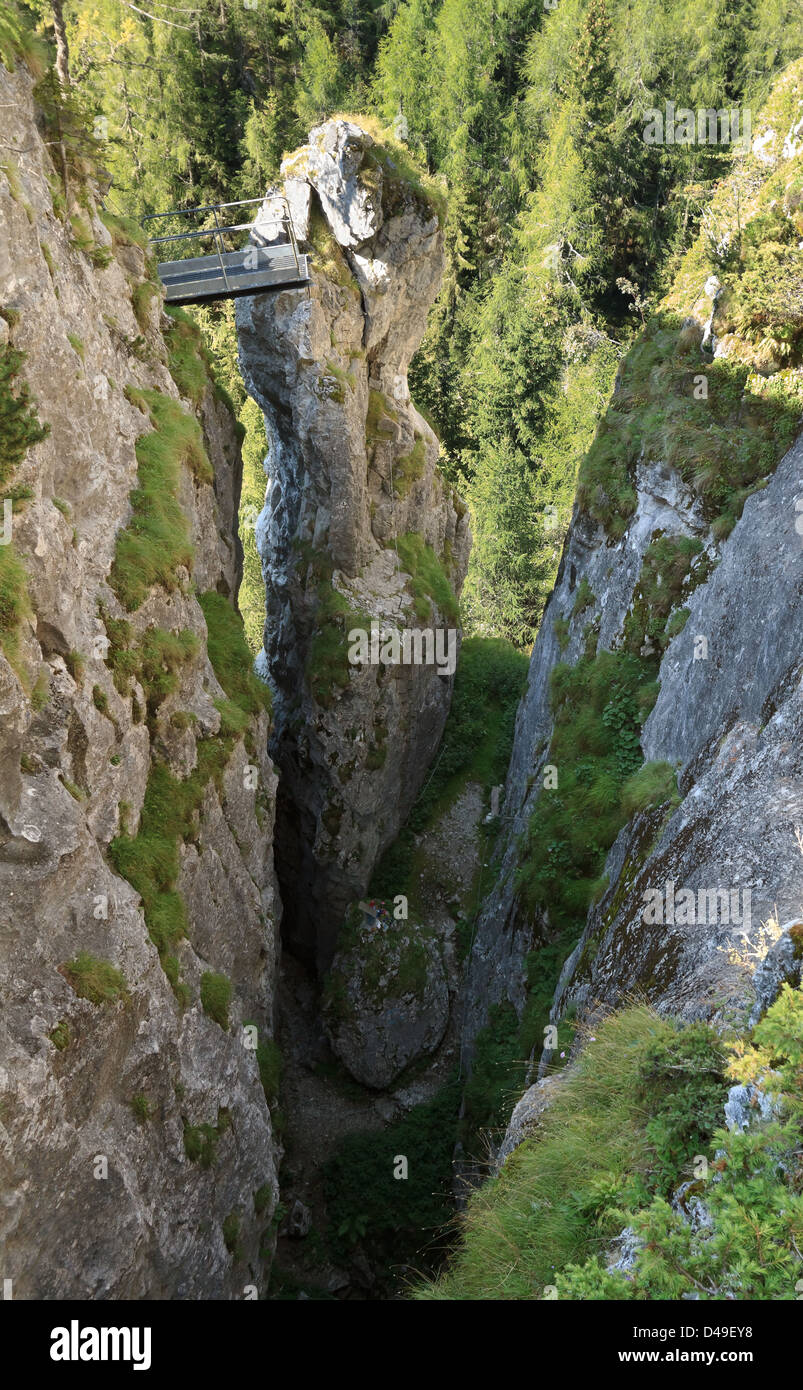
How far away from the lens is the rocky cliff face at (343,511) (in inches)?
871

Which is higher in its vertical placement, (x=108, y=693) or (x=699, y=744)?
(x=108, y=693)

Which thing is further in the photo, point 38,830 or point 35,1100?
point 38,830

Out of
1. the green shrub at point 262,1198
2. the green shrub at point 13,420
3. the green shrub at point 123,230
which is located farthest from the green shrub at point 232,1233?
the green shrub at point 123,230

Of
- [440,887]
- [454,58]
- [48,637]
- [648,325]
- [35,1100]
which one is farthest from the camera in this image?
[454,58]

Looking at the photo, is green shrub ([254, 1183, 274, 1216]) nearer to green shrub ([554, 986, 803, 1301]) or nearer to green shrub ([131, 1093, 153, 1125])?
green shrub ([131, 1093, 153, 1125])

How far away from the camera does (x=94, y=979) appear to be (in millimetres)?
10406

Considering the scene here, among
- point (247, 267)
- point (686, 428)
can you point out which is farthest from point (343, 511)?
point (686, 428)

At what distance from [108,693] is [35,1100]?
5519 millimetres

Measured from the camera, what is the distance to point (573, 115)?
36.8 meters

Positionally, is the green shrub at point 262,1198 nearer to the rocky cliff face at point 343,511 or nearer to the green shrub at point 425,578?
the rocky cliff face at point 343,511

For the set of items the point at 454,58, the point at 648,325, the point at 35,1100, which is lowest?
the point at 35,1100

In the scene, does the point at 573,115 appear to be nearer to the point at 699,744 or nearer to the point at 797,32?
the point at 797,32

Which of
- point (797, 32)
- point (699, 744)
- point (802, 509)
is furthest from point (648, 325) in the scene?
point (797, 32)

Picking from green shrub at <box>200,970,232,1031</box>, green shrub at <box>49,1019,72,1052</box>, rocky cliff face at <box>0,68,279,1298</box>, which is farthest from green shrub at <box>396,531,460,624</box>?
green shrub at <box>49,1019,72,1052</box>
